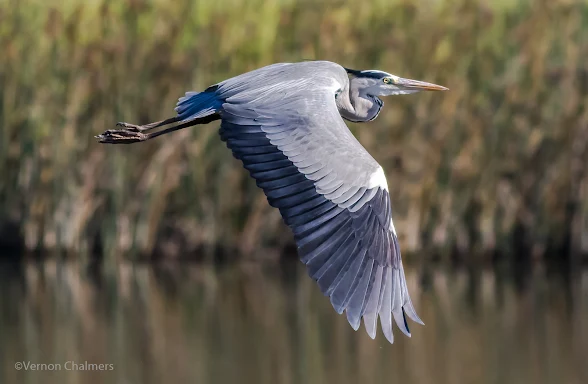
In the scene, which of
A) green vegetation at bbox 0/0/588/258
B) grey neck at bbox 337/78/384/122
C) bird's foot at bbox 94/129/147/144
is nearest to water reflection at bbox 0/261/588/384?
green vegetation at bbox 0/0/588/258

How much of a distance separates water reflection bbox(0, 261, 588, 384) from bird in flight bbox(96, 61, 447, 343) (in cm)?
317

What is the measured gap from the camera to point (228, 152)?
30.8 feet

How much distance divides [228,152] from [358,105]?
3.99 meters

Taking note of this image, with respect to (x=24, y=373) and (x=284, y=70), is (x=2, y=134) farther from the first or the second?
(x=284, y=70)

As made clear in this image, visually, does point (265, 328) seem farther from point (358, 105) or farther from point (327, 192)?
point (327, 192)

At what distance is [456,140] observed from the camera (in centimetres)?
944

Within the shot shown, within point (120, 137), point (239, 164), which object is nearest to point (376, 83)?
point (120, 137)

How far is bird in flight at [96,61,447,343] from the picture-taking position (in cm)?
402

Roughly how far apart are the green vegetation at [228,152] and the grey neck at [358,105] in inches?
148

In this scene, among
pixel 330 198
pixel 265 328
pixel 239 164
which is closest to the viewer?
pixel 330 198

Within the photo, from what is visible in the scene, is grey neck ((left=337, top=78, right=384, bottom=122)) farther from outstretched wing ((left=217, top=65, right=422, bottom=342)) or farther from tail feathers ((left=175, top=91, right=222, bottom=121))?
outstretched wing ((left=217, top=65, right=422, bottom=342))

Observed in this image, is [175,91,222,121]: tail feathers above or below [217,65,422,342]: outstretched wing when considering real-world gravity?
above

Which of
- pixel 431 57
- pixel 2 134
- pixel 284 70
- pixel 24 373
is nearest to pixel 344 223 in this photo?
pixel 284 70

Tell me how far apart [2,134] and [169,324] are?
224 centimetres
